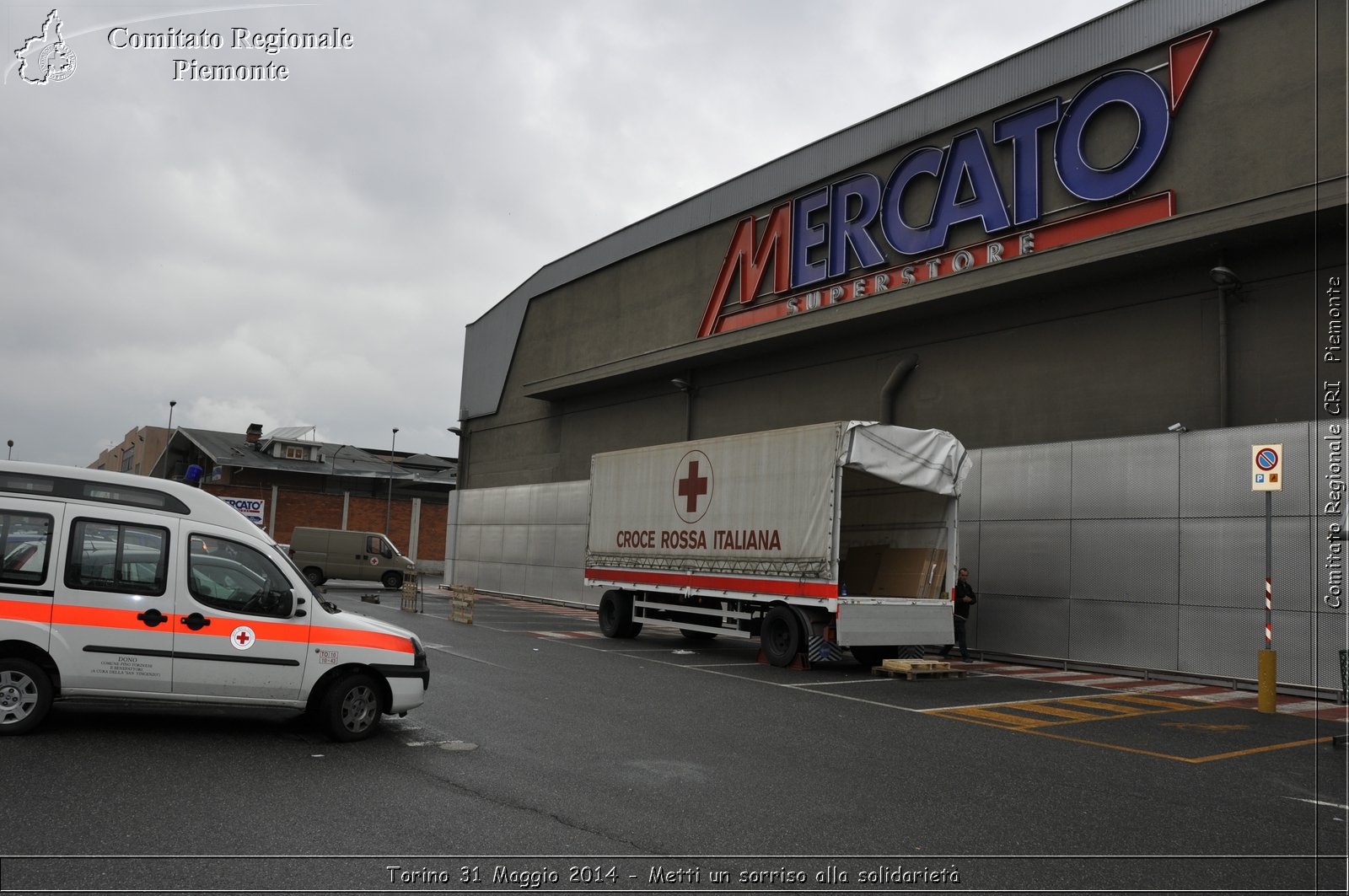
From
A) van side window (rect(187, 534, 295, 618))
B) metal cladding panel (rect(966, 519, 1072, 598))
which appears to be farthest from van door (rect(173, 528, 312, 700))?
metal cladding panel (rect(966, 519, 1072, 598))

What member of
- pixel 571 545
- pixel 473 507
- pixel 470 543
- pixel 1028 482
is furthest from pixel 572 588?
pixel 1028 482

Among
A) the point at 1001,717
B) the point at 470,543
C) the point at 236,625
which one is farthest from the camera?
the point at 470,543

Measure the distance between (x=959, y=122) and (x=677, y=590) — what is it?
11.0 meters

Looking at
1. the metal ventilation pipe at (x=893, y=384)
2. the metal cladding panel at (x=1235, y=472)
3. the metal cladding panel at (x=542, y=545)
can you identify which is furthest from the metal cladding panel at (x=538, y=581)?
the metal cladding panel at (x=1235, y=472)

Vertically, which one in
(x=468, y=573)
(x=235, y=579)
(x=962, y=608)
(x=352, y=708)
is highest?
(x=235, y=579)

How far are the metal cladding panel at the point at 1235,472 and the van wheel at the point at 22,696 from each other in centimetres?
1540

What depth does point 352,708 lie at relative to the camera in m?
8.41

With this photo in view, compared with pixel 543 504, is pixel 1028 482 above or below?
above

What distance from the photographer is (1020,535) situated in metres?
18.3

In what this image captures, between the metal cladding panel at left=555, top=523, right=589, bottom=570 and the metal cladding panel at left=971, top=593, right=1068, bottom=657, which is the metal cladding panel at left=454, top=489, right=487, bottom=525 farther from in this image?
the metal cladding panel at left=971, top=593, right=1068, bottom=657

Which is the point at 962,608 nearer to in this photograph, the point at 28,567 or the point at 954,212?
the point at 954,212

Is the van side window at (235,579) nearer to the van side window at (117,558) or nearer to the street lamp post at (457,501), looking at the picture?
the van side window at (117,558)

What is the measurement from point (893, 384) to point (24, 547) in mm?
16855

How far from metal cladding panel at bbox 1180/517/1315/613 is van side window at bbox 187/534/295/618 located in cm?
1354
